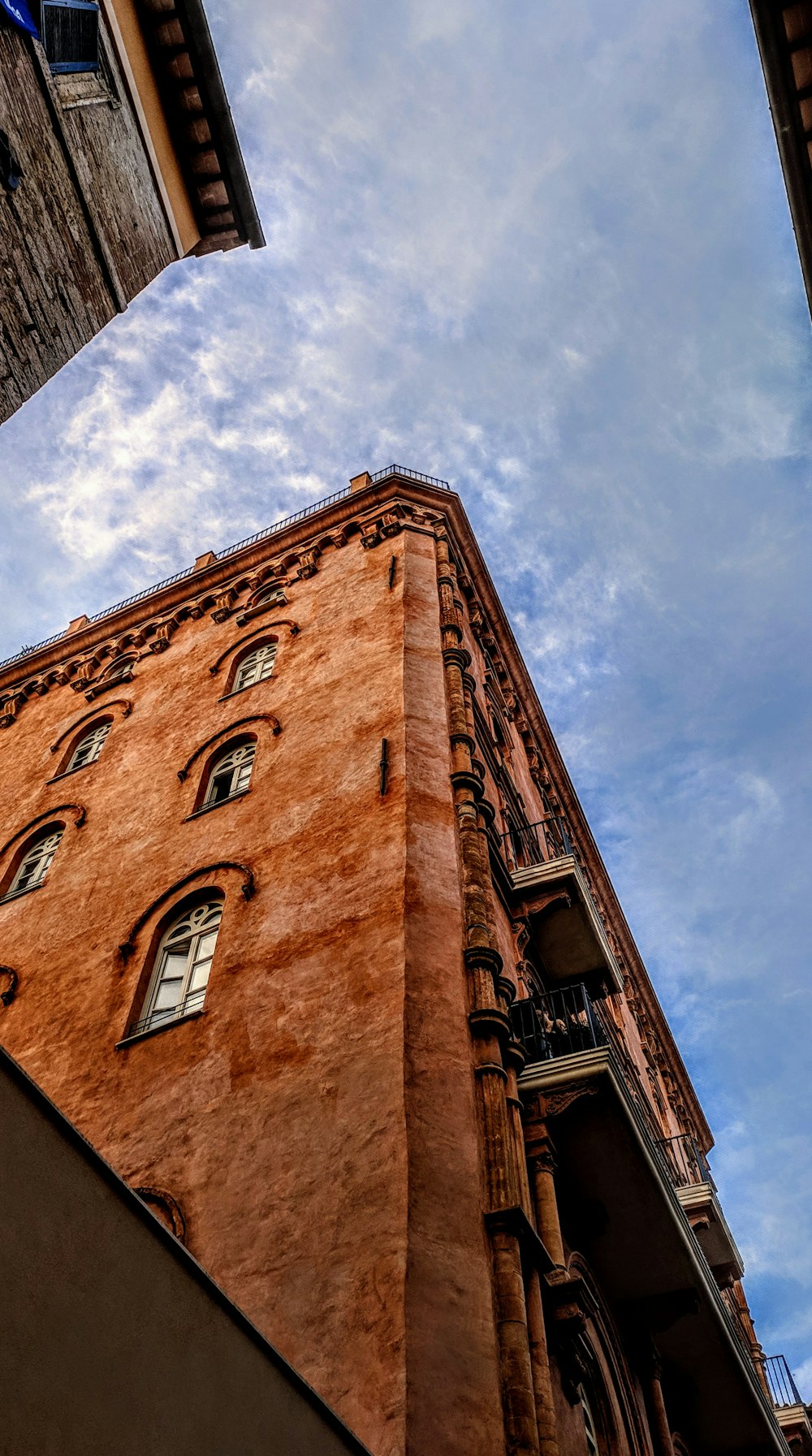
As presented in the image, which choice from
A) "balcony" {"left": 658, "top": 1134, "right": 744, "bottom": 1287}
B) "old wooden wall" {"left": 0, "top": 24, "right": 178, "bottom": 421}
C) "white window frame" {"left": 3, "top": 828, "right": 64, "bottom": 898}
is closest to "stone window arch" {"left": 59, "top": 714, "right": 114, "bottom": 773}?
"white window frame" {"left": 3, "top": 828, "right": 64, "bottom": 898}

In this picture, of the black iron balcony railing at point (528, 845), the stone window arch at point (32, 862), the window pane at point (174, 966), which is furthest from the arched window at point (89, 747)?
the black iron balcony railing at point (528, 845)

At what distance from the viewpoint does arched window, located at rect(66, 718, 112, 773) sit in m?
19.3

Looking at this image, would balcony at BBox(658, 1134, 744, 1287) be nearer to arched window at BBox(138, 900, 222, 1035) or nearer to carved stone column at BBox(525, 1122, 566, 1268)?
carved stone column at BBox(525, 1122, 566, 1268)

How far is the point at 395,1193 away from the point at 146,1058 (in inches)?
154

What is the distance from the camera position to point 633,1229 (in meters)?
9.99

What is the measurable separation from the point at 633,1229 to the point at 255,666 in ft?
39.6

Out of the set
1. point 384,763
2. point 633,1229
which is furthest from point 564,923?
point 633,1229

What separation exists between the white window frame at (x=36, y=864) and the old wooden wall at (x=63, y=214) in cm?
848

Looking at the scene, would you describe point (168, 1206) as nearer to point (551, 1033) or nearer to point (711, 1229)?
point (551, 1033)

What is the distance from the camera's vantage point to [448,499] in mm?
23859

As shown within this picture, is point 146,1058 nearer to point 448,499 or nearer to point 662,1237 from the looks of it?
point 662,1237

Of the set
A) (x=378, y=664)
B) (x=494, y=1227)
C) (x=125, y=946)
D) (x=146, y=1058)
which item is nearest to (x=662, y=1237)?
(x=494, y=1227)

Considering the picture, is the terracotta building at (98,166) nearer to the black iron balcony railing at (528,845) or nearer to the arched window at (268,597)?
the black iron balcony railing at (528,845)

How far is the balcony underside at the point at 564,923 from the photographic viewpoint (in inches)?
526
